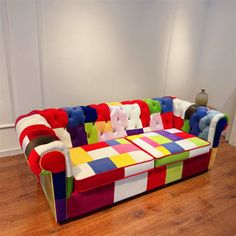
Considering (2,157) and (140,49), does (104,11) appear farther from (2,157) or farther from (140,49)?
(2,157)

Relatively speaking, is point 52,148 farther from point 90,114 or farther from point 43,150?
point 90,114

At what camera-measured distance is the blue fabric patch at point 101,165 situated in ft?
5.54

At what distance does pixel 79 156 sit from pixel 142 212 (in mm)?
710

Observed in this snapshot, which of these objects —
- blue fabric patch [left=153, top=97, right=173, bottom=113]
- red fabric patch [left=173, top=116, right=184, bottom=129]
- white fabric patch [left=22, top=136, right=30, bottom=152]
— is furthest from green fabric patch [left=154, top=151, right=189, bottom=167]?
white fabric patch [left=22, top=136, right=30, bottom=152]

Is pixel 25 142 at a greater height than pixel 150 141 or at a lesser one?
greater

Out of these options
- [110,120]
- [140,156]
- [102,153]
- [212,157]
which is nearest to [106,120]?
[110,120]

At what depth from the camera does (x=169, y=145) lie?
7.04 feet

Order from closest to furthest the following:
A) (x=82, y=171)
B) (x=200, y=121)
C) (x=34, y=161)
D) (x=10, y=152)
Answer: (x=34, y=161) → (x=82, y=171) → (x=200, y=121) → (x=10, y=152)

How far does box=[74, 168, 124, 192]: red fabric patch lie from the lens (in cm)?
161

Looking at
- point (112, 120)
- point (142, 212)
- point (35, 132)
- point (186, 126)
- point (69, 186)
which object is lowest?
point (142, 212)

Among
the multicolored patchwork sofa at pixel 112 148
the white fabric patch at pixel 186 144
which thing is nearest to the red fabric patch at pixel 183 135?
the multicolored patchwork sofa at pixel 112 148

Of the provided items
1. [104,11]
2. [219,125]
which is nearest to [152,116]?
[219,125]

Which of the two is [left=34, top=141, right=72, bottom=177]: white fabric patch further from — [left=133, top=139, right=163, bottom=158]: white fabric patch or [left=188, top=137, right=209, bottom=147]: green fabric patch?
[left=188, top=137, right=209, bottom=147]: green fabric patch

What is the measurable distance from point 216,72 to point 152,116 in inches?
63.5
